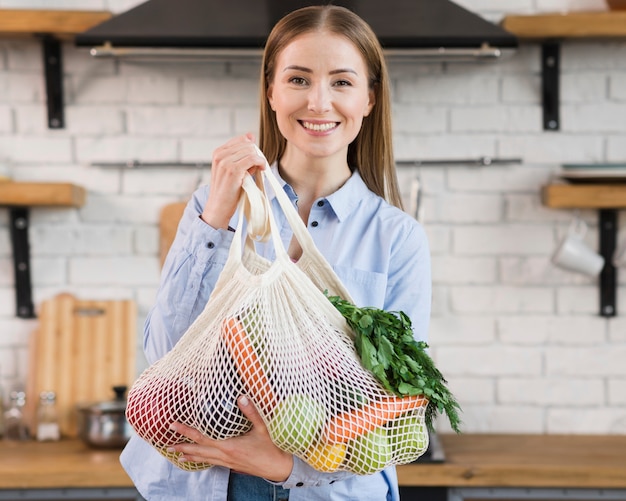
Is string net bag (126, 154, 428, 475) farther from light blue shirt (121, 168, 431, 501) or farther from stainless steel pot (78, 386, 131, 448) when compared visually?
stainless steel pot (78, 386, 131, 448)

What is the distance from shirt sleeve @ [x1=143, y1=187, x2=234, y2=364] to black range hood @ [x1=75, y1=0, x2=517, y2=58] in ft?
3.15

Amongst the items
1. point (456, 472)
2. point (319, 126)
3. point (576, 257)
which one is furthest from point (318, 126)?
point (576, 257)

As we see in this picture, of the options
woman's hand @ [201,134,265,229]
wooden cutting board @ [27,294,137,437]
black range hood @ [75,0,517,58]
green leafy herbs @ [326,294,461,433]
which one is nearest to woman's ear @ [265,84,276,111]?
woman's hand @ [201,134,265,229]

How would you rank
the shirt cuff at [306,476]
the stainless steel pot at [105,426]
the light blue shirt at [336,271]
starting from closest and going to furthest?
the shirt cuff at [306,476]
the light blue shirt at [336,271]
the stainless steel pot at [105,426]

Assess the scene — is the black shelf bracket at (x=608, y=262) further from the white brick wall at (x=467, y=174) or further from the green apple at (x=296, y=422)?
the green apple at (x=296, y=422)

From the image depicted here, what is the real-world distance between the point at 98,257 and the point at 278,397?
1.64 meters

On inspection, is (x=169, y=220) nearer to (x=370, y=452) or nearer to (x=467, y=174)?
(x=467, y=174)

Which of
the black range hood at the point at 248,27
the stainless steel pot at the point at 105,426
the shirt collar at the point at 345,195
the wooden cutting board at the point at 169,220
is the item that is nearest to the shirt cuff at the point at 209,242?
the shirt collar at the point at 345,195

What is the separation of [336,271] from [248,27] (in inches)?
39.4

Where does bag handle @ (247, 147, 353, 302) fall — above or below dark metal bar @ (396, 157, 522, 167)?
below

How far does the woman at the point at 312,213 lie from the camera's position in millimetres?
1276

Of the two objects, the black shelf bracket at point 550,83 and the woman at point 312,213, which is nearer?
the woman at point 312,213

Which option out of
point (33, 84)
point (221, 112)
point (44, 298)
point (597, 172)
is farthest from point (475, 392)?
point (33, 84)

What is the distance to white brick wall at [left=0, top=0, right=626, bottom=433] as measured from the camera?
8.60 ft
